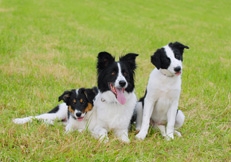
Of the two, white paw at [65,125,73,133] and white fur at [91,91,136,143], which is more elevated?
white fur at [91,91,136,143]

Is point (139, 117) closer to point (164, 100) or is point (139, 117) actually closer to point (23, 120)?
point (164, 100)

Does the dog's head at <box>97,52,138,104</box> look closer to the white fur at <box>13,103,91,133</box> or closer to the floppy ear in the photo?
the floppy ear

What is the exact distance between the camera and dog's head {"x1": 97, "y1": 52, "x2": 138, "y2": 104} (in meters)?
4.79

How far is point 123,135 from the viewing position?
4.96 m

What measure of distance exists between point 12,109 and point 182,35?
39.6 feet

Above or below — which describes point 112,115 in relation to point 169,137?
above

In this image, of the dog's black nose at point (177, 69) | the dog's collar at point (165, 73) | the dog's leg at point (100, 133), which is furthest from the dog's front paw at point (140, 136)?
the dog's black nose at point (177, 69)

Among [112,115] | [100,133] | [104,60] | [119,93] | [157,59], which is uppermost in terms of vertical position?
[157,59]

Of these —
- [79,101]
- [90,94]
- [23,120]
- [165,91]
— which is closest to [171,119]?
[165,91]

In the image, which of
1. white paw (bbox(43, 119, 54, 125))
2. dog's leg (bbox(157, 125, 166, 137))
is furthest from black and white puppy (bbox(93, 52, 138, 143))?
white paw (bbox(43, 119, 54, 125))

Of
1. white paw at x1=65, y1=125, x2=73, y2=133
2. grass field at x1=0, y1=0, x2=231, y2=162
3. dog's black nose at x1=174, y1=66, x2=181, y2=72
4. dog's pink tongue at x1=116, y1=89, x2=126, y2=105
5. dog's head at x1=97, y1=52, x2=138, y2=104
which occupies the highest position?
dog's black nose at x1=174, y1=66, x2=181, y2=72

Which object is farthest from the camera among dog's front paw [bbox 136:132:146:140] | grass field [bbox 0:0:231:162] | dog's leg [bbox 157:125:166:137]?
dog's leg [bbox 157:125:166:137]

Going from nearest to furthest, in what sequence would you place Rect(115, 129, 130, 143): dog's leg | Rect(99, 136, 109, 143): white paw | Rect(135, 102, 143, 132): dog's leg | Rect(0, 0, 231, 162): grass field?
1. Rect(0, 0, 231, 162): grass field
2. Rect(99, 136, 109, 143): white paw
3. Rect(115, 129, 130, 143): dog's leg
4. Rect(135, 102, 143, 132): dog's leg

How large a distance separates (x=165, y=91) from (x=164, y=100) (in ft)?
0.52
